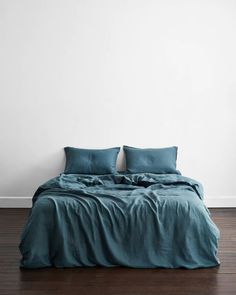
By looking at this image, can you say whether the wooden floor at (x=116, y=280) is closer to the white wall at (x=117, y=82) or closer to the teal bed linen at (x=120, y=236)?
the teal bed linen at (x=120, y=236)

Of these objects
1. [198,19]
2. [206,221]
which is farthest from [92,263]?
[198,19]

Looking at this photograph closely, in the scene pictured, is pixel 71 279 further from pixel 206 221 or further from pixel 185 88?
pixel 185 88

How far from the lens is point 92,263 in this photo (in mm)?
2670

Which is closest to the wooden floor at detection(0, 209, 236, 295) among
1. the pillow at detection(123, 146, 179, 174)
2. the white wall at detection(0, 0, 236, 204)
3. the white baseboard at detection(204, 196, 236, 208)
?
the pillow at detection(123, 146, 179, 174)

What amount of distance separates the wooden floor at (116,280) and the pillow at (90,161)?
144 centimetres

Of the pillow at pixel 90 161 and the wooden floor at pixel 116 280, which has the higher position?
the pillow at pixel 90 161

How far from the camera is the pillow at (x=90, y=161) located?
13.2 ft

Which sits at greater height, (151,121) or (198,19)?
(198,19)

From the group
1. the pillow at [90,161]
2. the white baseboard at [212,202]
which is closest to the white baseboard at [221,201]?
the white baseboard at [212,202]

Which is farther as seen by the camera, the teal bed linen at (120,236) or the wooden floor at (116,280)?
the teal bed linen at (120,236)

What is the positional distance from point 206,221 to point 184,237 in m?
0.23

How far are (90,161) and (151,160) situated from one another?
2.52 feet

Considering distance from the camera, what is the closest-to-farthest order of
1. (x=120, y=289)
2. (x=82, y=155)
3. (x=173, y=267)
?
(x=120, y=289) → (x=173, y=267) → (x=82, y=155)

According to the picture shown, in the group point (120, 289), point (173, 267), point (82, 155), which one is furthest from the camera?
point (82, 155)
